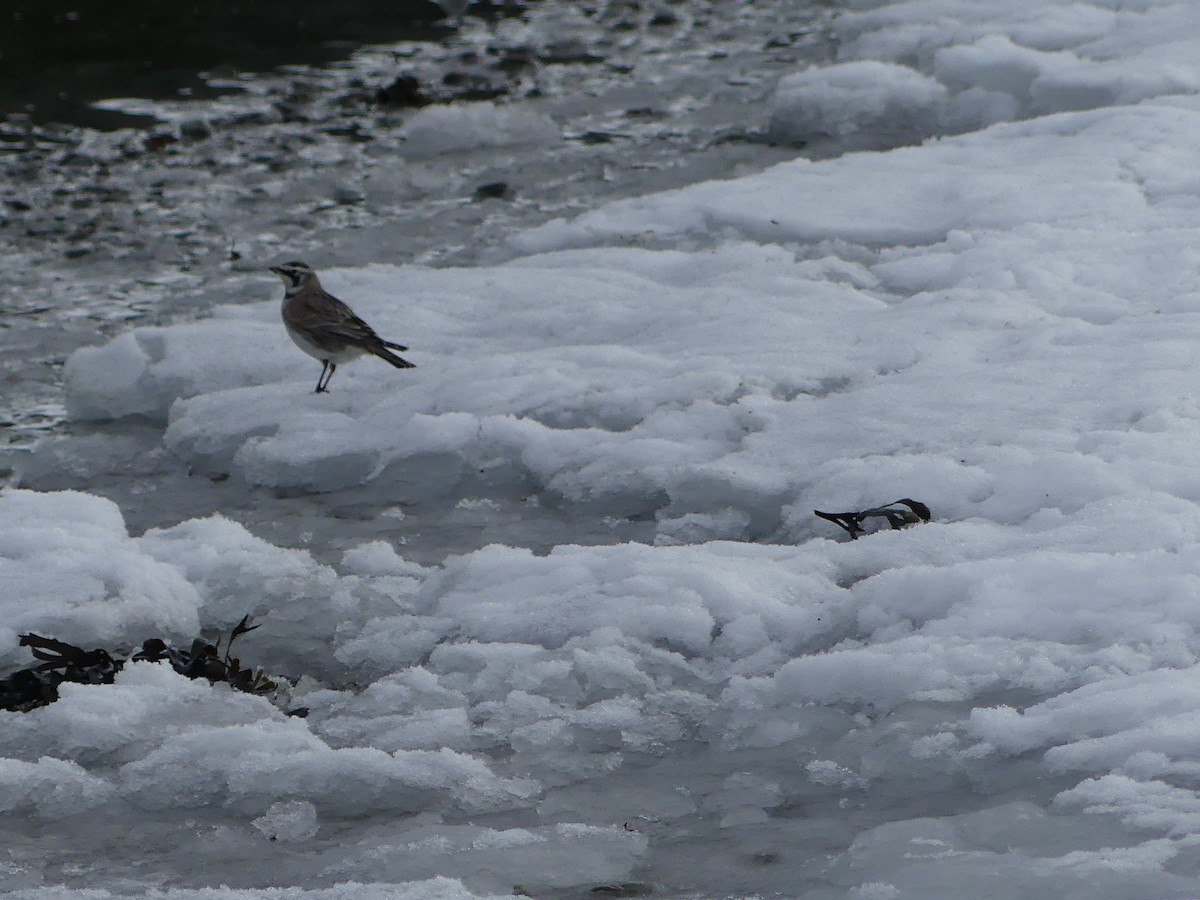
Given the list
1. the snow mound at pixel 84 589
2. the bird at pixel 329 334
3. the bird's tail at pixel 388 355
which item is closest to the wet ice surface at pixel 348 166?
the bird at pixel 329 334

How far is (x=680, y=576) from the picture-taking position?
4328mm

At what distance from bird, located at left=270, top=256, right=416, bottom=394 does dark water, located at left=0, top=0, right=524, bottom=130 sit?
4.63 m

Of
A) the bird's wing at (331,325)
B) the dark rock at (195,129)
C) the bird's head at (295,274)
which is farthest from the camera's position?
the dark rock at (195,129)

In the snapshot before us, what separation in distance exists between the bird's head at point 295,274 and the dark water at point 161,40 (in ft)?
13.8

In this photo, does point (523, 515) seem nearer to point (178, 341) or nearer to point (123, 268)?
point (178, 341)

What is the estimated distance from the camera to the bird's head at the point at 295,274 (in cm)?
671

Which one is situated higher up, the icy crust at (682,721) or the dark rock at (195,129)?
the dark rock at (195,129)

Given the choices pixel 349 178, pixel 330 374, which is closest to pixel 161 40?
pixel 349 178

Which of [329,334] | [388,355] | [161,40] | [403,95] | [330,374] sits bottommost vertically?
[330,374]

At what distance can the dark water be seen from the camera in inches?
431

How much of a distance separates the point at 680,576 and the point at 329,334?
2418 mm

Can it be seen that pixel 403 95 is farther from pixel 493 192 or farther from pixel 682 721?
pixel 682 721

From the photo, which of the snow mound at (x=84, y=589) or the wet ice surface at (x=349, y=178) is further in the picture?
the wet ice surface at (x=349, y=178)

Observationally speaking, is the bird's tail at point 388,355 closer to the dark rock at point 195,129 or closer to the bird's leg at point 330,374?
the bird's leg at point 330,374
